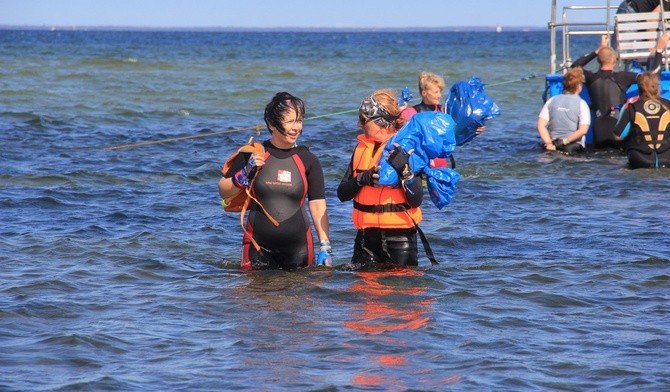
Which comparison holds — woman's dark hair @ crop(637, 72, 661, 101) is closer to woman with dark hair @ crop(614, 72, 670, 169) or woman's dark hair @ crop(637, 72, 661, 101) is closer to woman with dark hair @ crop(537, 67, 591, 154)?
woman with dark hair @ crop(614, 72, 670, 169)

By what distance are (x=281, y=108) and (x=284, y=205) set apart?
728 mm

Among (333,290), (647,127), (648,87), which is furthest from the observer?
(647,127)

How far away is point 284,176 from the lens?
690cm

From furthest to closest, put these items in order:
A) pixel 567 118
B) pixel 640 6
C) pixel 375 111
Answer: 1. pixel 640 6
2. pixel 567 118
3. pixel 375 111

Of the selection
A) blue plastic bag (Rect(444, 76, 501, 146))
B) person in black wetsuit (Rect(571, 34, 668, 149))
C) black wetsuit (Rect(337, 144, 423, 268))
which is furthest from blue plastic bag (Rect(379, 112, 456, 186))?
person in black wetsuit (Rect(571, 34, 668, 149))

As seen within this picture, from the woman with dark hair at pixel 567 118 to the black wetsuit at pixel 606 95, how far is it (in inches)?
16.4

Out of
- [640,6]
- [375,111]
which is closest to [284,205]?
[375,111]

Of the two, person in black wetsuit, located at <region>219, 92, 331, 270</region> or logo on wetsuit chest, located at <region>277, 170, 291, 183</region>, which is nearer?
person in black wetsuit, located at <region>219, 92, 331, 270</region>

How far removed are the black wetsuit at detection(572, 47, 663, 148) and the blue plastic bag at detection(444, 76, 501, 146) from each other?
19.1 feet

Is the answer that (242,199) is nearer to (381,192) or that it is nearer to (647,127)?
(381,192)

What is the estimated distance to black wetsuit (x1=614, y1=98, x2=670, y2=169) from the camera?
41.4ft

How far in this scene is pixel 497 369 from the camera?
5.62 m

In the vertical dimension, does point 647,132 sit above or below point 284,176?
below

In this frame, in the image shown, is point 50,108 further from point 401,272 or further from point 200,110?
point 401,272
